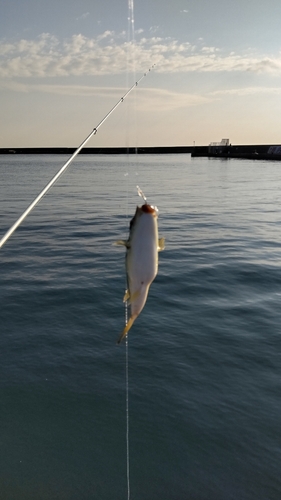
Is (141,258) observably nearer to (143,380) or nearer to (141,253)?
(141,253)

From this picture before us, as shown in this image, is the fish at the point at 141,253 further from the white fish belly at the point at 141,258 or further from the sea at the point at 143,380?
the sea at the point at 143,380

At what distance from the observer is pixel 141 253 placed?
103 inches

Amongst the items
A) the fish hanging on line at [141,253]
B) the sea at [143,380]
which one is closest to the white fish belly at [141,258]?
the fish hanging on line at [141,253]

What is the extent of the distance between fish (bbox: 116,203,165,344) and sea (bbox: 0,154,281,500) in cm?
153

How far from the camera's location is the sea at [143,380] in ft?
23.0

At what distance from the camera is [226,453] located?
7375 millimetres

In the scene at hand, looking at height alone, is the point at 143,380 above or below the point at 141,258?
below

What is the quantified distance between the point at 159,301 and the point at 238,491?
6.69m

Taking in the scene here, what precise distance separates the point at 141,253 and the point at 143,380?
701cm

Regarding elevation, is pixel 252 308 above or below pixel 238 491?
above

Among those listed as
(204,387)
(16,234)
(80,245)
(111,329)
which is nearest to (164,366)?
(204,387)

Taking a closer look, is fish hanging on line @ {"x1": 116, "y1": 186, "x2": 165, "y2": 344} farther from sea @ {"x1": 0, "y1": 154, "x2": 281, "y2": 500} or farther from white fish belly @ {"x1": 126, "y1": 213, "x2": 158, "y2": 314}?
sea @ {"x1": 0, "y1": 154, "x2": 281, "y2": 500}

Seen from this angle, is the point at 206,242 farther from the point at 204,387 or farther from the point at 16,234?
the point at 204,387

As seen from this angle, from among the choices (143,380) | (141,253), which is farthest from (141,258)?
(143,380)
